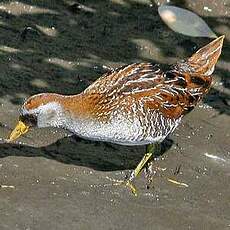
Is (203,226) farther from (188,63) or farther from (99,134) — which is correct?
(188,63)

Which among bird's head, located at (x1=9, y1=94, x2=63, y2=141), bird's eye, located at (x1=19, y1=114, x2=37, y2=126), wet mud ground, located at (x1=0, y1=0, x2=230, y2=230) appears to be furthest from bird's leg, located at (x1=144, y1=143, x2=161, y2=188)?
bird's eye, located at (x1=19, y1=114, x2=37, y2=126)

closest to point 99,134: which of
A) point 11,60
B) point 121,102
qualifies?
point 121,102

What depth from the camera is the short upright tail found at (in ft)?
29.9

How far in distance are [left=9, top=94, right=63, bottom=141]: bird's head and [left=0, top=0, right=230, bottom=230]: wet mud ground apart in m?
0.42

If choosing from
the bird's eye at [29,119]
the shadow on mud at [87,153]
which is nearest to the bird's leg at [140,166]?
the shadow on mud at [87,153]

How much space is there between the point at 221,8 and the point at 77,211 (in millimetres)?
4943

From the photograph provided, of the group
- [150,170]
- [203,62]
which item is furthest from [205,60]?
[150,170]

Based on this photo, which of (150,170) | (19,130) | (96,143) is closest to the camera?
(19,130)

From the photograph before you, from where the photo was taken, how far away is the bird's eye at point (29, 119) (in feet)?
26.6

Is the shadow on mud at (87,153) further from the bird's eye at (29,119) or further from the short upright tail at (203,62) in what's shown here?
the short upright tail at (203,62)

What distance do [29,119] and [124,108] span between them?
34.7 inches

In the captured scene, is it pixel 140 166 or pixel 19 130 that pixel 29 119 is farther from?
pixel 140 166

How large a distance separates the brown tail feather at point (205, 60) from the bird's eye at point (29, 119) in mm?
1866

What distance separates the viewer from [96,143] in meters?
9.17
